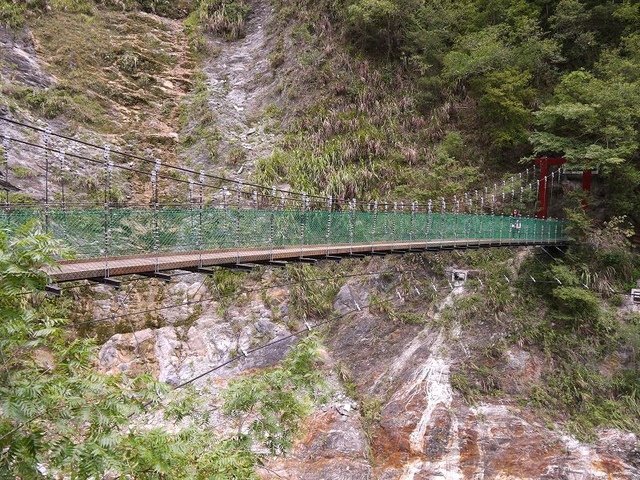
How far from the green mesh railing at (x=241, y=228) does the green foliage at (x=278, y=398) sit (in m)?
1.59

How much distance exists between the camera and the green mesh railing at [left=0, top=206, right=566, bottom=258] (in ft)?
12.4

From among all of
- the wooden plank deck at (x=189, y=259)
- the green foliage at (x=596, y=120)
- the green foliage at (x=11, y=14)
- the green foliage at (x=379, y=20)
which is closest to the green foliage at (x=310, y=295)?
the wooden plank deck at (x=189, y=259)

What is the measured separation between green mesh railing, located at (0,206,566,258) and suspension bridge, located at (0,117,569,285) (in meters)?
0.01

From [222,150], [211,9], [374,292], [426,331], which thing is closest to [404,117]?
[222,150]

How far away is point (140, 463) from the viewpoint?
2.27m

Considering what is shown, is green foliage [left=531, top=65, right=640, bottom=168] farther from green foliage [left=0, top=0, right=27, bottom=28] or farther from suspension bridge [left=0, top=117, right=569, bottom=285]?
green foliage [left=0, top=0, right=27, bottom=28]

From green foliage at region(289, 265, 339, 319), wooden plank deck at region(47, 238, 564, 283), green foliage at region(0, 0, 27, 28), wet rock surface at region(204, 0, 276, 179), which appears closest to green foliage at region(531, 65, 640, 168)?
wooden plank deck at region(47, 238, 564, 283)

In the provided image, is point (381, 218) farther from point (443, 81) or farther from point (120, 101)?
point (120, 101)

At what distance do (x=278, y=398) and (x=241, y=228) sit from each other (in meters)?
2.31

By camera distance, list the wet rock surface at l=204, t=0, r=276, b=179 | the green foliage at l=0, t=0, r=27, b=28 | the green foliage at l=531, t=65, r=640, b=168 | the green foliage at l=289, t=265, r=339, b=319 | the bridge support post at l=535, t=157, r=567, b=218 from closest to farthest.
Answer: the green foliage at l=531, t=65, r=640, b=168, the green foliage at l=289, t=265, r=339, b=319, the bridge support post at l=535, t=157, r=567, b=218, the wet rock surface at l=204, t=0, r=276, b=179, the green foliage at l=0, t=0, r=27, b=28

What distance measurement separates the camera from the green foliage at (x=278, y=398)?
3354 mm

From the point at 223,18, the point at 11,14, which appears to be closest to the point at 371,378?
the point at 11,14

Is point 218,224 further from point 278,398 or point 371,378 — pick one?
point 371,378

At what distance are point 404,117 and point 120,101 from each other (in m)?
7.64
